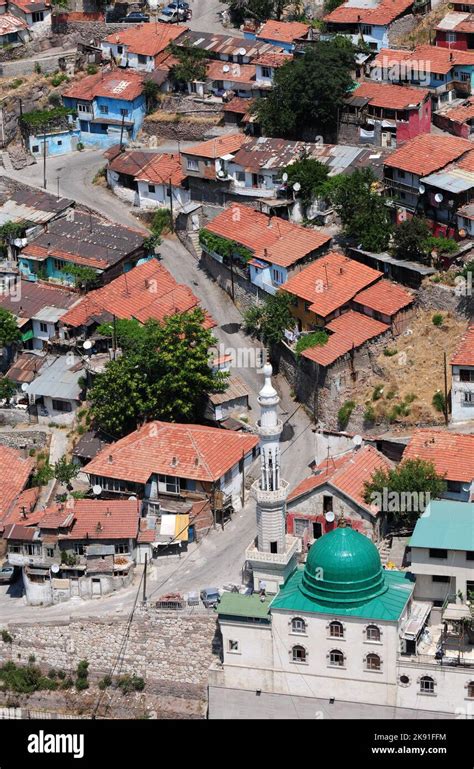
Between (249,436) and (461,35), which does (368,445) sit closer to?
(249,436)

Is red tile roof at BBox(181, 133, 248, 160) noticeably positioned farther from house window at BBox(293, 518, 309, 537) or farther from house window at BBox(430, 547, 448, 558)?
house window at BBox(430, 547, 448, 558)

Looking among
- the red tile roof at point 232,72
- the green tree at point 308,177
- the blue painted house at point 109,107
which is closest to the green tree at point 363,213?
the green tree at point 308,177

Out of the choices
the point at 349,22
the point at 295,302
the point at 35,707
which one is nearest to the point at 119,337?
the point at 295,302

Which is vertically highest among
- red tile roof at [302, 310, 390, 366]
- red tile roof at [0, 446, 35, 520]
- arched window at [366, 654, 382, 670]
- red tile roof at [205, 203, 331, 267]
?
red tile roof at [205, 203, 331, 267]

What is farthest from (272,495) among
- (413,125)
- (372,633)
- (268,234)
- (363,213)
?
(413,125)

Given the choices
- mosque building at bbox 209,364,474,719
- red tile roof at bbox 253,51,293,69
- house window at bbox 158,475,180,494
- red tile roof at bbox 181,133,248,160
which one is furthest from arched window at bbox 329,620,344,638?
red tile roof at bbox 253,51,293,69

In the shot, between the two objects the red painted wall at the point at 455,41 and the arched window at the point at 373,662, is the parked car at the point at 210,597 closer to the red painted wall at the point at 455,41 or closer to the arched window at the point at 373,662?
the arched window at the point at 373,662
